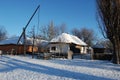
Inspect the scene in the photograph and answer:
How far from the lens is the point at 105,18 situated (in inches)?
1324

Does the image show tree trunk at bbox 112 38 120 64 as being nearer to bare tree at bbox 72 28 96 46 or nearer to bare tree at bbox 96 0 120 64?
bare tree at bbox 96 0 120 64

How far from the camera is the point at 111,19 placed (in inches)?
1299

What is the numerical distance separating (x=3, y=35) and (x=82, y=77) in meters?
124

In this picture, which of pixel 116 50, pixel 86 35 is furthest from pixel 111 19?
pixel 86 35

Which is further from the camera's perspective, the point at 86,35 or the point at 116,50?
the point at 86,35

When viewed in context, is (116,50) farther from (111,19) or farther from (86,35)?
(86,35)

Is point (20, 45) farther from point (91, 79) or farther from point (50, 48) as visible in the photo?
point (91, 79)

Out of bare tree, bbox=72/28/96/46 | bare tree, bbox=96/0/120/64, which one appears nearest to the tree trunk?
bare tree, bbox=96/0/120/64

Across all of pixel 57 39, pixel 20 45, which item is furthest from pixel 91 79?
pixel 20 45

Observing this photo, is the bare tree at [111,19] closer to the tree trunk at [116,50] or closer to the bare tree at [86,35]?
the tree trunk at [116,50]

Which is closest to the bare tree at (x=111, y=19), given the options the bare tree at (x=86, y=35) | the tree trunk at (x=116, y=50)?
the tree trunk at (x=116, y=50)

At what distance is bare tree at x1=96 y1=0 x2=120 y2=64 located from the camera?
32719 mm

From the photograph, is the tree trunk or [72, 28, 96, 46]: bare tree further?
[72, 28, 96, 46]: bare tree

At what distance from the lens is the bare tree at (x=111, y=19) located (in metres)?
32.7
